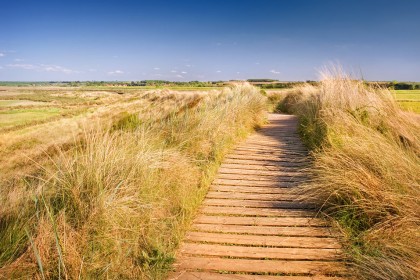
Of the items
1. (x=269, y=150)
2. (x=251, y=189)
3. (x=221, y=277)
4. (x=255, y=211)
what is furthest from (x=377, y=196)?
(x=269, y=150)

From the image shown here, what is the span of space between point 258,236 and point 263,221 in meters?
0.33

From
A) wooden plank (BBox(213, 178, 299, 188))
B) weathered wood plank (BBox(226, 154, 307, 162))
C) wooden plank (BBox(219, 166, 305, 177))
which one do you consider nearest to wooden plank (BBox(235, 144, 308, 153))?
weathered wood plank (BBox(226, 154, 307, 162))

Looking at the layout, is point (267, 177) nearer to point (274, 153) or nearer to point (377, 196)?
point (274, 153)

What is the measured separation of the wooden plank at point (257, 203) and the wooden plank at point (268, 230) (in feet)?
1.71

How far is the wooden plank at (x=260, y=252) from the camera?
2.42m

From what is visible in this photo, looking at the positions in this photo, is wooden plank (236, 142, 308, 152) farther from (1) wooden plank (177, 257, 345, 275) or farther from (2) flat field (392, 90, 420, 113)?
(1) wooden plank (177, 257, 345, 275)

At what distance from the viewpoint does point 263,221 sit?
3.09 meters

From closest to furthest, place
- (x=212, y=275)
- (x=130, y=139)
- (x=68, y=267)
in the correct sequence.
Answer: (x=68, y=267)
(x=212, y=275)
(x=130, y=139)

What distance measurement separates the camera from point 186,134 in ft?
16.5

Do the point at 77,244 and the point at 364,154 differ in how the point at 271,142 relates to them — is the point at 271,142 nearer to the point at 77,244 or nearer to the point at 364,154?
the point at 364,154

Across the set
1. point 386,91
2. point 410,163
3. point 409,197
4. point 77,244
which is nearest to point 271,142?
point 386,91

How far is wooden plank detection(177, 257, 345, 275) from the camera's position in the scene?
2227mm

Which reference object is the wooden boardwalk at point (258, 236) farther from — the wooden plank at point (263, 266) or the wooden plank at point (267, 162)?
the wooden plank at point (267, 162)

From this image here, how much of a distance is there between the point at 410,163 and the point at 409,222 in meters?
0.95
